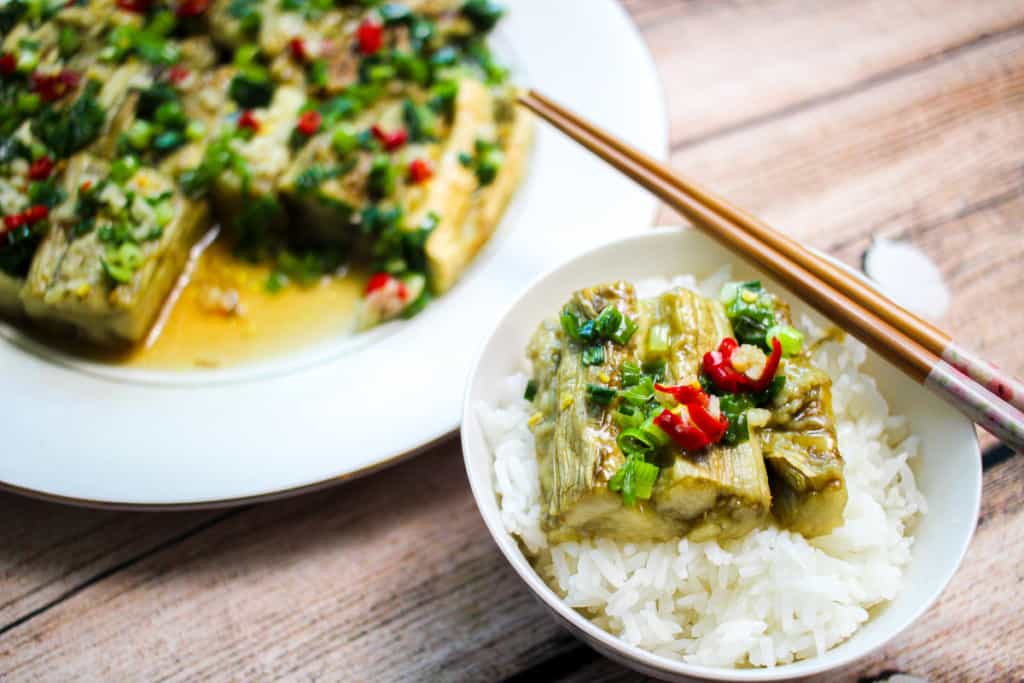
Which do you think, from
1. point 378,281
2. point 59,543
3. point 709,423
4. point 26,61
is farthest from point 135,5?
point 709,423

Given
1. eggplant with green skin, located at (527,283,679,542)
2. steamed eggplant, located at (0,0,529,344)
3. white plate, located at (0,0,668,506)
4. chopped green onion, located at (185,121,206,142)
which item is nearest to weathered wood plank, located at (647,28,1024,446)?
white plate, located at (0,0,668,506)

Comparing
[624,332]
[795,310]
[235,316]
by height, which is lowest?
[235,316]

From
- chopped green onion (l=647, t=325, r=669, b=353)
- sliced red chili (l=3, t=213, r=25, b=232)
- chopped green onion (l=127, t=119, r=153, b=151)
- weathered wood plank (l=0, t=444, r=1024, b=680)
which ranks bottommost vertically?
weathered wood plank (l=0, t=444, r=1024, b=680)

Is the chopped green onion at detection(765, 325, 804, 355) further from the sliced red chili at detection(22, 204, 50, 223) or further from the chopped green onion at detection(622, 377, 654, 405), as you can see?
the sliced red chili at detection(22, 204, 50, 223)

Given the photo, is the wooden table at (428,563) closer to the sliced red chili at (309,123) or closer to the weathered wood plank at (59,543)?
the weathered wood plank at (59,543)

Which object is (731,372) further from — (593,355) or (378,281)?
(378,281)

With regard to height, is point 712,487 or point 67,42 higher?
point 67,42
